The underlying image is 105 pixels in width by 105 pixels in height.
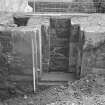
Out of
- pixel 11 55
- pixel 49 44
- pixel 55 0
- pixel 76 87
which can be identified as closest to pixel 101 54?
pixel 76 87

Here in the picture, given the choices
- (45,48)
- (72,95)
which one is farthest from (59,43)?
(72,95)

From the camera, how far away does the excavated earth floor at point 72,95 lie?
14.0 feet

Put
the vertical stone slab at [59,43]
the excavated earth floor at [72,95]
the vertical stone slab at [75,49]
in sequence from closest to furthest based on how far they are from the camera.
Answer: the excavated earth floor at [72,95] < the vertical stone slab at [75,49] < the vertical stone slab at [59,43]

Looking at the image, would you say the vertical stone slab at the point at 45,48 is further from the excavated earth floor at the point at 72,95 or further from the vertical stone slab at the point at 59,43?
the excavated earth floor at the point at 72,95

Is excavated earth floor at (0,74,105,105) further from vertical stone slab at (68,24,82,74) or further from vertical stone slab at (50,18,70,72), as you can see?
vertical stone slab at (50,18,70,72)

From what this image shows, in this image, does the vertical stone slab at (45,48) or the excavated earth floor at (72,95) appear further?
the vertical stone slab at (45,48)

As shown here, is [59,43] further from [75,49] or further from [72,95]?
[72,95]

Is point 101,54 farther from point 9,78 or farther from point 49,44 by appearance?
point 9,78

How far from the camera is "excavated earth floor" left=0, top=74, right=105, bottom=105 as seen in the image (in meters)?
4.26

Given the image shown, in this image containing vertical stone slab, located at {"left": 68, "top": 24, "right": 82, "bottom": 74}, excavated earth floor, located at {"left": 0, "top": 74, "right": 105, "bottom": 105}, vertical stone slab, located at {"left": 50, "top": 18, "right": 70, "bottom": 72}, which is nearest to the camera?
excavated earth floor, located at {"left": 0, "top": 74, "right": 105, "bottom": 105}

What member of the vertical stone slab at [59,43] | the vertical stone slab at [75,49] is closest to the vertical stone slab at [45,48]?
the vertical stone slab at [59,43]

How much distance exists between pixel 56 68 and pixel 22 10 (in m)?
1.90

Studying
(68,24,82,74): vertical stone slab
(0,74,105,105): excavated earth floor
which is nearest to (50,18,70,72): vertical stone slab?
(68,24,82,74): vertical stone slab

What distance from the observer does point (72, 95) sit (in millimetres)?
4438
